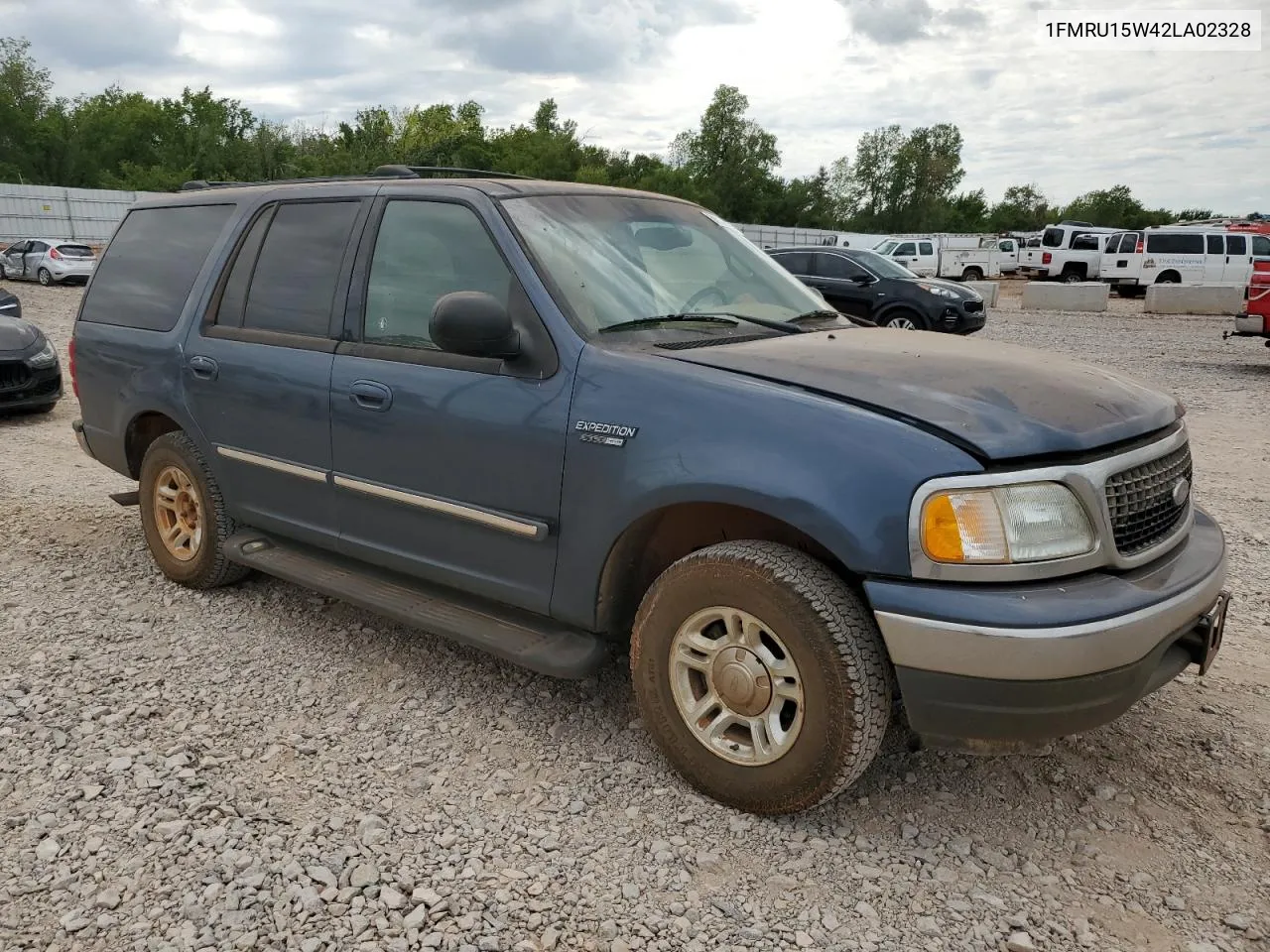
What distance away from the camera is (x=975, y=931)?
242 centimetres

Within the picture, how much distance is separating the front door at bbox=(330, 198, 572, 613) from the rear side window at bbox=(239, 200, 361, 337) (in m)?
0.18

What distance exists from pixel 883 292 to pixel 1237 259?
692 inches

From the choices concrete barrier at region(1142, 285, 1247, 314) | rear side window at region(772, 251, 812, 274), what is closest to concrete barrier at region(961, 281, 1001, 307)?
concrete barrier at region(1142, 285, 1247, 314)

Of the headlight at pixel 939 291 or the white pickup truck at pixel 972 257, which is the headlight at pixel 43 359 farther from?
the white pickup truck at pixel 972 257

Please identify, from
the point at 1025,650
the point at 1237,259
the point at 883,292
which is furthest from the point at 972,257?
the point at 1025,650

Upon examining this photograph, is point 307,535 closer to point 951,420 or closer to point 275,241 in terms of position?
point 275,241

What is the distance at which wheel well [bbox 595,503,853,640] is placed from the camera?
2.90m

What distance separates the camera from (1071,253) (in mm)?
32719

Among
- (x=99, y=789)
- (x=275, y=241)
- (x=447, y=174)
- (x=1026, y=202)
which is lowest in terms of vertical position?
(x=99, y=789)

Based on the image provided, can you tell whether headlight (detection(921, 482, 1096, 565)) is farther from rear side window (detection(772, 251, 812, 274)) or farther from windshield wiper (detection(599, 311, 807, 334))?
rear side window (detection(772, 251, 812, 274))

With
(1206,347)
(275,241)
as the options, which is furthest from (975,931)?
(1206,347)

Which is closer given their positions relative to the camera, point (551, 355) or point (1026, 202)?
Answer: point (551, 355)

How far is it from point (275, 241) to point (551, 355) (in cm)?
176

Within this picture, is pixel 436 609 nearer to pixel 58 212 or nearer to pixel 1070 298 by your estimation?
pixel 1070 298
